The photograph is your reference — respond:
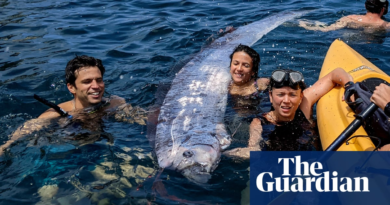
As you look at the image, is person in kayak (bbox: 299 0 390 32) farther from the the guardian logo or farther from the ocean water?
the the guardian logo

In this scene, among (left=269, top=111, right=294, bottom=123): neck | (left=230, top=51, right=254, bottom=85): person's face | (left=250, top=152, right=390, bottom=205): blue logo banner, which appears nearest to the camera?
(left=250, top=152, right=390, bottom=205): blue logo banner

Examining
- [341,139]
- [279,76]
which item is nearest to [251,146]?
[279,76]

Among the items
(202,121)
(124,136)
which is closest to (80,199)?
(124,136)

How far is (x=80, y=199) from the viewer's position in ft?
11.3

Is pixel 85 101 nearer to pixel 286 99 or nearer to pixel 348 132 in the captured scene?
pixel 286 99

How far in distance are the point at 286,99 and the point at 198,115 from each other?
1.19 metres

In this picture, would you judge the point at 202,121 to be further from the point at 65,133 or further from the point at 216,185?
the point at 65,133

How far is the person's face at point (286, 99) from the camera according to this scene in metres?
3.98

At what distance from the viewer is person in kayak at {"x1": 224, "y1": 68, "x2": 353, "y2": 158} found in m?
3.99

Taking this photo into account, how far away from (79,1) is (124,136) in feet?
25.6

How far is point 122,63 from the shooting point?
6.92 m

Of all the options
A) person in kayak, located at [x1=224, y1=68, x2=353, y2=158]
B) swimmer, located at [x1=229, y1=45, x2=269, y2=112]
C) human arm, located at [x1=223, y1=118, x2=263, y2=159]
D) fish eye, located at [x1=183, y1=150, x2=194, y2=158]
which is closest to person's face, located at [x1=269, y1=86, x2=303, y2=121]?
person in kayak, located at [x1=224, y1=68, x2=353, y2=158]

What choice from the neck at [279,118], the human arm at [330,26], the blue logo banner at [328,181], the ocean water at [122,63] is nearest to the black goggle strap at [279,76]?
the neck at [279,118]

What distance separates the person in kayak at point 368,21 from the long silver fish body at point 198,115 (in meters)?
1.58
